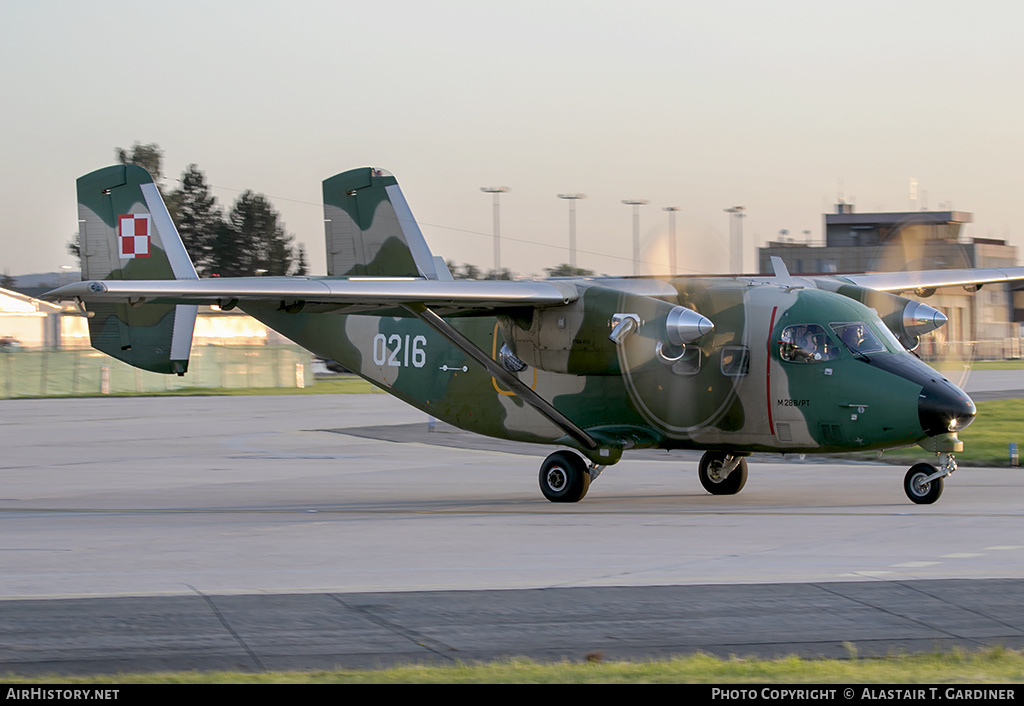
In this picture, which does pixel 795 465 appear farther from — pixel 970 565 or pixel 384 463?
pixel 970 565

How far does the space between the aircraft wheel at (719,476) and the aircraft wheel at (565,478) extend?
7.50 feet

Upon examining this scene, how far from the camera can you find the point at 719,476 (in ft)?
63.2

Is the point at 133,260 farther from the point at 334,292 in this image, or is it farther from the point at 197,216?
the point at 197,216

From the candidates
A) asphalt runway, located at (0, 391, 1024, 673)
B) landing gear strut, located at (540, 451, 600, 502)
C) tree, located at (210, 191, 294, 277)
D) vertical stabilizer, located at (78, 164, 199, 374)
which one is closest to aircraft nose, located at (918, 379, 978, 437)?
asphalt runway, located at (0, 391, 1024, 673)

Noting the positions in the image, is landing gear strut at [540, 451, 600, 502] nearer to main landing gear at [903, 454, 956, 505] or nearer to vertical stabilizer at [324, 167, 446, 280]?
main landing gear at [903, 454, 956, 505]

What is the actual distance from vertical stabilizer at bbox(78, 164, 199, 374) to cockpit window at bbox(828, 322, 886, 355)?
11421 mm

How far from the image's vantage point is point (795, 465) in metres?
24.8

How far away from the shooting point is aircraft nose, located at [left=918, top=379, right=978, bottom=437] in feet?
51.0

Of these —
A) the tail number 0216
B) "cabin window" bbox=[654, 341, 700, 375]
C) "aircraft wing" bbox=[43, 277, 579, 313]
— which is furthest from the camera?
the tail number 0216

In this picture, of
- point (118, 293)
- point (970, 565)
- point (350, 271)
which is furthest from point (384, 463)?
point (970, 565)

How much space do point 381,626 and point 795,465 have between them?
1707 cm

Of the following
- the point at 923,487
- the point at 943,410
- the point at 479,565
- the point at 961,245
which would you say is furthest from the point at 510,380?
the point at 961,245

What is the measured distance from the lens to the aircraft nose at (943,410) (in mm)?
15547

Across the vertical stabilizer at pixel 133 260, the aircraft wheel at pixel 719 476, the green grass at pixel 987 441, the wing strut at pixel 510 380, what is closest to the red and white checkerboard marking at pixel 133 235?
the vertical stabilizer at pixel 133 260
